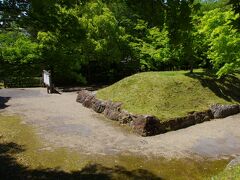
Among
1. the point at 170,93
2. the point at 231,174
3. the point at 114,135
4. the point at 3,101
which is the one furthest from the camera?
the point at 3,101

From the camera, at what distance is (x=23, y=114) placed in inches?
631

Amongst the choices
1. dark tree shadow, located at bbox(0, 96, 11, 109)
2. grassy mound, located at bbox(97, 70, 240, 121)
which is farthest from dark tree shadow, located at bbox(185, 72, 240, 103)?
dark tree shadow, located at bbox(0, 96, 11, 109)

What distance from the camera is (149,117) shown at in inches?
513

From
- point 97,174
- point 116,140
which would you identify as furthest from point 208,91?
point 97,174

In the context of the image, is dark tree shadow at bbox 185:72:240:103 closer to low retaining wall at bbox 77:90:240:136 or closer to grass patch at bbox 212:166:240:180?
low retaining wall at bbox 77:90:240:136

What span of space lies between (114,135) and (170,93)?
4399 millimetres

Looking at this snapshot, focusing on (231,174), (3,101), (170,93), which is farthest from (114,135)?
(3,101)

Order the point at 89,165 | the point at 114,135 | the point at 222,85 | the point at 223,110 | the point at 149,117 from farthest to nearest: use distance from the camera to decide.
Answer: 1. the point at 222,85
2. the point at 223,110
3. the point at 149,117
4. the point at 114,135
5. the point at 89,165

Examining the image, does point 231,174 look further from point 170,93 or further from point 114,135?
point 170,93

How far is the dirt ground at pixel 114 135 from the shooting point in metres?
11.4

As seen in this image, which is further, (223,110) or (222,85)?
(222,85)

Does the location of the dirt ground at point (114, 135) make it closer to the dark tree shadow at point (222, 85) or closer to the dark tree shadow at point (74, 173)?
the dark tree shadow at point (74, 173)

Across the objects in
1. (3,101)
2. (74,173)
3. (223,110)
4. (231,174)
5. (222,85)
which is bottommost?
(74,173)

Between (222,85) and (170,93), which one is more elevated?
(222,85)
